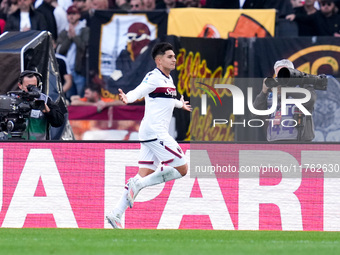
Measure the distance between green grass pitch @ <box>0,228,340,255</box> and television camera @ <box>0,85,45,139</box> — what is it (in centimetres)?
154

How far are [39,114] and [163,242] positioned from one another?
348cm

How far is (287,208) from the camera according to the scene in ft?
37.5

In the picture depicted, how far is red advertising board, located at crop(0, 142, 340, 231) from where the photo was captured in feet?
37.6

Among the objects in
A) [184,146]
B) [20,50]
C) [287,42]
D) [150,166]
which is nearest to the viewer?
[150,166]

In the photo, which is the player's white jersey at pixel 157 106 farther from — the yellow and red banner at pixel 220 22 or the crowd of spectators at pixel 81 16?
the crowd of spectators at pixel 81 16

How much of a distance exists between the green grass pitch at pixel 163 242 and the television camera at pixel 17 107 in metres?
1.54

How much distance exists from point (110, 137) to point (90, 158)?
13.9ft

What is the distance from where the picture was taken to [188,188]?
1160 cm

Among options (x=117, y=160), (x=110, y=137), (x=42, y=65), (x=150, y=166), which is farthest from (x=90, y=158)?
(x=110, y=137)

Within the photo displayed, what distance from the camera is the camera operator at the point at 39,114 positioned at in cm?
1187

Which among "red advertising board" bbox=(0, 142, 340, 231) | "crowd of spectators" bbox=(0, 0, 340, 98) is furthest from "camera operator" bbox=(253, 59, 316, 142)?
"crowd of spectators" bbox=(0, 0, 340, 98)

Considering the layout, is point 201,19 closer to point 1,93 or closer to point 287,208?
point 1,93

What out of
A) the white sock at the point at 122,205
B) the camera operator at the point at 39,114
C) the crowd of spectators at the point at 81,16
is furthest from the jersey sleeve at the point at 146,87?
the crowd of spectators at the point at 81,16

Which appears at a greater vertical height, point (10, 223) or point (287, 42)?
point (287, 42)
